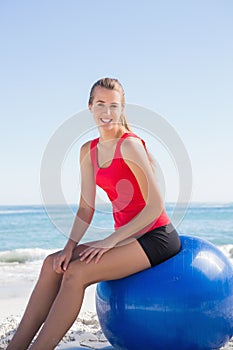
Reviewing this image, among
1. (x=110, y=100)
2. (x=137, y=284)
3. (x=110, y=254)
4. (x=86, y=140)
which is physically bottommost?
(x=137, y=284)

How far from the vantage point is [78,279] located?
296 cm

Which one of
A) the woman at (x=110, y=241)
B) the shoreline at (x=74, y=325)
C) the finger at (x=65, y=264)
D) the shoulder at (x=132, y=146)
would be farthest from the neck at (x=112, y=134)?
the shoreline at (x=74, y=325)

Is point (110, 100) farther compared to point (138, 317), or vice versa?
point (110, 100)

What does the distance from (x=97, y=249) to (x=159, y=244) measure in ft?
1.32

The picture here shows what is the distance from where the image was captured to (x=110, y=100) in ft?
10.9

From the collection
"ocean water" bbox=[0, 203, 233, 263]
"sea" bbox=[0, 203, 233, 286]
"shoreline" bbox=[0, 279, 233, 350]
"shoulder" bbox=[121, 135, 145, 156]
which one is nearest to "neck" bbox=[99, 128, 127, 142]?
"shoulder" bbox=[121, 135, 145, 156]

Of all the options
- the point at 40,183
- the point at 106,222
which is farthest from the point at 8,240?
the point at 40,183

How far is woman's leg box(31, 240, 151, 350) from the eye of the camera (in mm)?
2906

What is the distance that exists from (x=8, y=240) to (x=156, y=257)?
16.0 metres

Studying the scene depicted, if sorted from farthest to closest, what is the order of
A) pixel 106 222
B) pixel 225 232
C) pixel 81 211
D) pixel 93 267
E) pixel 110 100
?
pixel 106 222 → pixel 225 232 → pixel 81 211 → pixel 110 100 → pixel 93 267

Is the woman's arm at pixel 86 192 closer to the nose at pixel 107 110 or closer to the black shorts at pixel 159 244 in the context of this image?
the nose at pixel 107 110

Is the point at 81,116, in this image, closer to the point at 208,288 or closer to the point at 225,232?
the point at 208,288

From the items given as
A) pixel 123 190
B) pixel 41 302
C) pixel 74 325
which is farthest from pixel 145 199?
pixel 74 325

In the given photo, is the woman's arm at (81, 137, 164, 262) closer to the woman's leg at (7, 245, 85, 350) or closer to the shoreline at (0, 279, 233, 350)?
the woman's leg at (7, 245, 85, 350)
